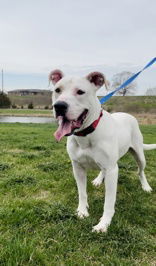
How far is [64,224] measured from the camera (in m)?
2.80

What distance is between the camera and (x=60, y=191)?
394cm

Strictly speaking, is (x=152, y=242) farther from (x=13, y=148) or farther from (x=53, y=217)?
(x=13, y=148)

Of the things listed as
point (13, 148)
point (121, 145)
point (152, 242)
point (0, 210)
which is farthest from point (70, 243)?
point (13, 148)

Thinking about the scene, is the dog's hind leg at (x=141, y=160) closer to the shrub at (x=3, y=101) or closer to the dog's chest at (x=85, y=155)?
the dog's chest at (x=85, y=155)

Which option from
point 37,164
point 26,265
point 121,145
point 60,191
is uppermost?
point 121,145

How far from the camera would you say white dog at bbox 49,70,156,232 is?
2.62 m

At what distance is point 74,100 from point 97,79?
483 millimetres

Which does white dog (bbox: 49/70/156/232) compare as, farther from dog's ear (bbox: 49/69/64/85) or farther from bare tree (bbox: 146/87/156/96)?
bare tree (bbox: 146/87/156/96)

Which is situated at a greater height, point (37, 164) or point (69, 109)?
point (69, 109)

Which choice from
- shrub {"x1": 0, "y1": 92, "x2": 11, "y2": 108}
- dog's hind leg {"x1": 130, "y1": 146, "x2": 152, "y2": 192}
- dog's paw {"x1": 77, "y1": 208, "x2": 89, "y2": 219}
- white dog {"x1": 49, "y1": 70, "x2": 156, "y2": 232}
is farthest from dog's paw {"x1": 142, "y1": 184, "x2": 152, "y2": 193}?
shrub {"x1": 0, "y1": 92, "x2": 11, "y2": 108}

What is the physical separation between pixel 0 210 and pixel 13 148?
4560mm

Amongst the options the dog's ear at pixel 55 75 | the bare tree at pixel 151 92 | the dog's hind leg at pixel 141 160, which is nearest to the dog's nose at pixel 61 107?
the dog's ear at pixel 55 75

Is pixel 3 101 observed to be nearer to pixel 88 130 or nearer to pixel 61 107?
pixel 88 130

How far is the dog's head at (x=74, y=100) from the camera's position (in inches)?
100
